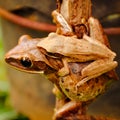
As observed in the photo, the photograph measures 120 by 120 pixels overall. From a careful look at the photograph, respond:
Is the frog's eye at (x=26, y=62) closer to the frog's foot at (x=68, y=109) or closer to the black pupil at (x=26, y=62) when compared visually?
the black pupil at (x=26, y=62)

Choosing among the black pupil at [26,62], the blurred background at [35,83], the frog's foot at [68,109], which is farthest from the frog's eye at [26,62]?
the blurred background at [35,83]

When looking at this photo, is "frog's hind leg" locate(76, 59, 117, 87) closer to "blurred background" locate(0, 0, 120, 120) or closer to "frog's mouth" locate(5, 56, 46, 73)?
"frog's mouth" locate(5, 56, 46, 73)

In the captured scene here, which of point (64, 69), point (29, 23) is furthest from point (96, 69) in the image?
point (29, 23)

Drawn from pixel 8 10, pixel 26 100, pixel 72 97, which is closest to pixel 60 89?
pixel 72 97

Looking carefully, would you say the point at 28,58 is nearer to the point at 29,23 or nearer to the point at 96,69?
the point at 96,69

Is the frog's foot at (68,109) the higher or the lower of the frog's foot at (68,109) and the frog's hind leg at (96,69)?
the lower

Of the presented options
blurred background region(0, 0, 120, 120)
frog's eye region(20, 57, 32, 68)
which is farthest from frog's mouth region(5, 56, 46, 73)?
blurred background region(0, 0, 120, 120)

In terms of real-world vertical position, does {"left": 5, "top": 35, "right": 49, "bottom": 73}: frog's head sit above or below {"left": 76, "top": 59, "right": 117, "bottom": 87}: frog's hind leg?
above
